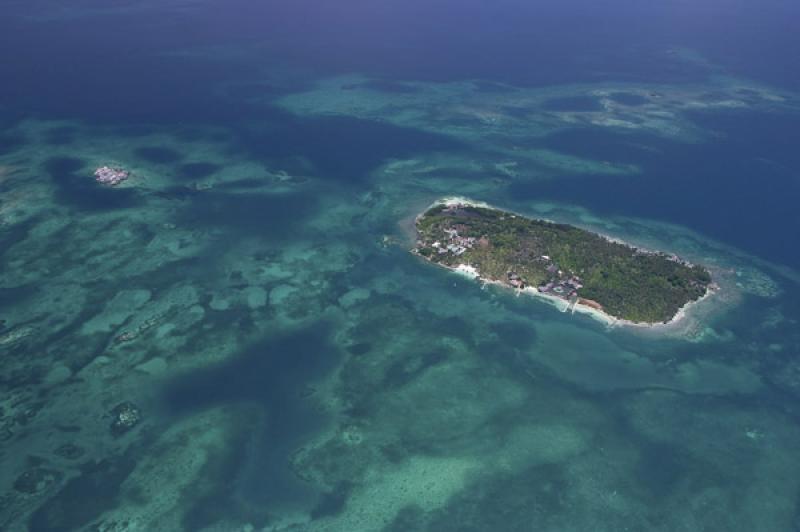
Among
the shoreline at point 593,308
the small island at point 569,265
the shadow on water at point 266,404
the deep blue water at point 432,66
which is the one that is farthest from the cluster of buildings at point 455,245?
the deep blue water at point 432,66

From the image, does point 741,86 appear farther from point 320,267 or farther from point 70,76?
point 70,76

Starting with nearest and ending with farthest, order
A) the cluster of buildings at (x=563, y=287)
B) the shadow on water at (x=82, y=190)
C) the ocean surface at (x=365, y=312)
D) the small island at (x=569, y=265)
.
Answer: the ocean surface at (x=365, y=312) < the small island at (x=569, y=265) < the cluster of buildings at (x=563, y=287) < the shadow on water at (x=82, y=190)

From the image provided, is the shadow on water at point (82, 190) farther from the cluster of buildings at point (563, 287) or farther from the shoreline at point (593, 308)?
the cluster of buildings at point (563, 287)

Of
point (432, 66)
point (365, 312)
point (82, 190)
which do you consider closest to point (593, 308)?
point (365, 312)

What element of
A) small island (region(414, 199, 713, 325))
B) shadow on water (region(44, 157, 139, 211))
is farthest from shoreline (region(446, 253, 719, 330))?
shadow on water (region(44, 157, 139, 211))

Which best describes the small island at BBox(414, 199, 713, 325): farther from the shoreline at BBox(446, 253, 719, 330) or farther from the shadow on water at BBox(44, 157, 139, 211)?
the shadow on water at BBox(44, 157, 139, 211)
